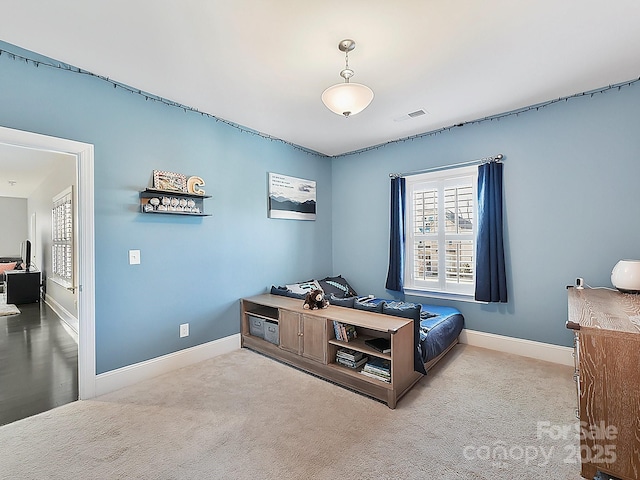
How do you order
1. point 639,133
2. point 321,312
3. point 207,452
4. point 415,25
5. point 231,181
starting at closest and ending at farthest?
point 207,452
point 415,25
point 639,133
point 321,312
point 231,181

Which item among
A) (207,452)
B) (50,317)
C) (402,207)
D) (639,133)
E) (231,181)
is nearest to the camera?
(207,452)

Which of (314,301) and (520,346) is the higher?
(314,301)

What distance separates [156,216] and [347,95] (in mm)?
2062

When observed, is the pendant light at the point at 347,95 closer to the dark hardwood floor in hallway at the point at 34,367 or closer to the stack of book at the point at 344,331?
the stack of book at the point at 344,331

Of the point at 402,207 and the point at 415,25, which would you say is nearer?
the point at 415,25

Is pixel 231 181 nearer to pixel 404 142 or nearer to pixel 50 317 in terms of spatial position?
pixel 404 142

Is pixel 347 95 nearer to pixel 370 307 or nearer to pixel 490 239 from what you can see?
pixel 370 307

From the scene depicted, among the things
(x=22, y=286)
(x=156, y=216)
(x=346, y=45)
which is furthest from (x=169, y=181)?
(x=22, y=286)

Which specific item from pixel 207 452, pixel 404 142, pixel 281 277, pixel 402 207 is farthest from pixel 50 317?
pixel 404 142

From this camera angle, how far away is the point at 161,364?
9.21ft

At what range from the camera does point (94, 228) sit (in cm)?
244

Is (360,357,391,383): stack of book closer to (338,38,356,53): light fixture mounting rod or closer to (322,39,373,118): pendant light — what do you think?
(322,39,373,118): pendant light

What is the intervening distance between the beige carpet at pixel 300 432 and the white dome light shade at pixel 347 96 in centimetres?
221

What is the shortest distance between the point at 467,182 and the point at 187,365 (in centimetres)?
373
